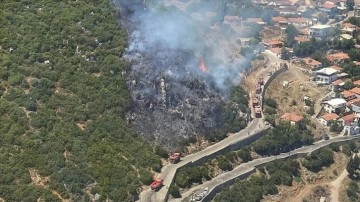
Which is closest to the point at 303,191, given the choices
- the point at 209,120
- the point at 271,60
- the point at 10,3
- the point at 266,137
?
the point at 266,137

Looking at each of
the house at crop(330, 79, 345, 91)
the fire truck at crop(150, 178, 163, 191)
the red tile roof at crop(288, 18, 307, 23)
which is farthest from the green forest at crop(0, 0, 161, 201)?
the red tile roof at crop(288, 18, 307, 23)

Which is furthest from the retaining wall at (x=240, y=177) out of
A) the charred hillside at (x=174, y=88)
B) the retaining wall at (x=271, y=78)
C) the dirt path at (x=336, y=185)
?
the retaining wall at (x=271, y=78)

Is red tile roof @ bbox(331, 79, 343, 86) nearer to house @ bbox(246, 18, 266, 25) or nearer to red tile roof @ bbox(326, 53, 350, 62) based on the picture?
red tile roof @ bbox(326, 53, 350, 62)

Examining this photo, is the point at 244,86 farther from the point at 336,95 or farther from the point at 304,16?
the point at 304,16

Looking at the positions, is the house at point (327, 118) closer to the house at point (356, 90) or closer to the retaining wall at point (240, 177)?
the retaining wall at point (240, 177)

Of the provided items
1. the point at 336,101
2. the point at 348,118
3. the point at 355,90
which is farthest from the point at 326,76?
the point at 348,118

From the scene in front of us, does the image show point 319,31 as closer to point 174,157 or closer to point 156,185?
point 174,157
